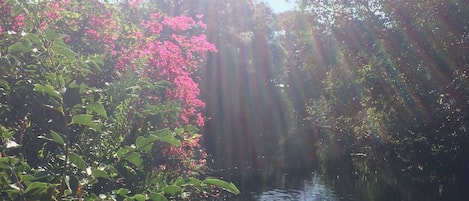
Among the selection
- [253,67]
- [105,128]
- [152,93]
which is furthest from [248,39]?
[105,128]

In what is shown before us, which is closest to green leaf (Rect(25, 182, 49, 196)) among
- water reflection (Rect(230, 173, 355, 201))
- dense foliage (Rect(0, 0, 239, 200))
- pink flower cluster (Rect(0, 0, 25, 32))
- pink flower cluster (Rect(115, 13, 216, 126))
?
dense foliage (Rect(0, 0, 239, 200))

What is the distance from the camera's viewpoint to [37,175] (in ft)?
6.66

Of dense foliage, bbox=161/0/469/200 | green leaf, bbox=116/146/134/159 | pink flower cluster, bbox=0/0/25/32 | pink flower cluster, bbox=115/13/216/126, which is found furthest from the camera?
dense foliage, bbox=161/0/469/200

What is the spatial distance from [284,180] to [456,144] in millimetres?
6130

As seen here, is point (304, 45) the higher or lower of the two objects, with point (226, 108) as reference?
higher

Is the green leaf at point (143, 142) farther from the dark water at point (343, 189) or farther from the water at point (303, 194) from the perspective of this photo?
the water at point (303, 194)

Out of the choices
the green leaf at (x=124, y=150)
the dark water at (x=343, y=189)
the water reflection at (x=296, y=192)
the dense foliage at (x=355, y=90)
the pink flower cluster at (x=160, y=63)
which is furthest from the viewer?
the water reflection at (x=296, y=192)

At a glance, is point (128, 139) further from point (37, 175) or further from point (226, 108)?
point (226, 108)

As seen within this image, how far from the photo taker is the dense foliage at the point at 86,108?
7.06 ft

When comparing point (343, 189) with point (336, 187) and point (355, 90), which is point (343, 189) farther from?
point (355, 90)

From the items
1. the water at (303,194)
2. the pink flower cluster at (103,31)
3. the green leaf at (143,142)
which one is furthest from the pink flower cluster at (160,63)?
the water at (303,194)

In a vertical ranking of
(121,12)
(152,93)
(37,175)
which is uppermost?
(121,12)

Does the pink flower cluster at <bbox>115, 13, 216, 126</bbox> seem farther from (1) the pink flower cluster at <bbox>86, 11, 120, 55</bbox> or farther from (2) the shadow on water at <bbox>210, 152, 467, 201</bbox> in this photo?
(2) the shadow on water at <bbox>210, 152, 467, 201</bbox>

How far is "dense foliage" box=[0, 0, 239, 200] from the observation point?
2152mm
